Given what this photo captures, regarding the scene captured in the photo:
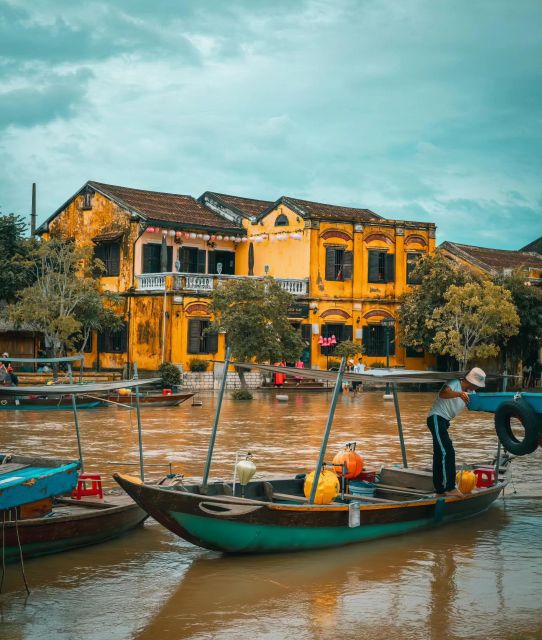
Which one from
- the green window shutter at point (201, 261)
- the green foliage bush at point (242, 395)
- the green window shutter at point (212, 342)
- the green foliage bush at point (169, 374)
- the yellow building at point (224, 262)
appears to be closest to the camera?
the green foliage bush at point (242, 395)

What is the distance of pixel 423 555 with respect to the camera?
37.1ft

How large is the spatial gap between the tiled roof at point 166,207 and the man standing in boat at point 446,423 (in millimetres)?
29881

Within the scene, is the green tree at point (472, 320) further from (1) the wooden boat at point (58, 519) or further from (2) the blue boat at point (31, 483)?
(2) the blue boat at point (31, 483)

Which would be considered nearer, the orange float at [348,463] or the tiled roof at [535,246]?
the orange float at [348,463]

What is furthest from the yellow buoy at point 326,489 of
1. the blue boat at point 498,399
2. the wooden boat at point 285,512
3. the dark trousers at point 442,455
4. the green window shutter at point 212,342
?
the green window shutter at point 212,342

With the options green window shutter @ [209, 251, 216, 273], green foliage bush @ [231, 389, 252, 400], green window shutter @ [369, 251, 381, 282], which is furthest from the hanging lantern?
green window shutter @ [369, 251, 381, 282]

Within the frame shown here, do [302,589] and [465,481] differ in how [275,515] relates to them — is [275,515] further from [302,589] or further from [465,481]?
[465,481]

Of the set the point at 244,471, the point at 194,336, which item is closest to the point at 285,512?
the point at 244,471

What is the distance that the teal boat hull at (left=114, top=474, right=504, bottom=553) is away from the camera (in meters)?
10.2

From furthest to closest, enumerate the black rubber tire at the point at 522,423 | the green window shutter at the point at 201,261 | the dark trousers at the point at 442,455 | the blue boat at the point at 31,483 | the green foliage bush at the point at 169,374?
1. the green window shutter at the point at 201,261
2. the green foliage bush at the point at 169,374
3. the black rubber tire at the point at 522,423
4. the dark trousers at the point at 442,455
5. the blue boat at the point at 31,483

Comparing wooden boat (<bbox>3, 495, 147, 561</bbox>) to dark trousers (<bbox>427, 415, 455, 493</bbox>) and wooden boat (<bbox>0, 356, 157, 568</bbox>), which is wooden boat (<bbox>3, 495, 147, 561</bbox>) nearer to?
wooden boat (<bbox>0, 356, 157, 568</bbox>)

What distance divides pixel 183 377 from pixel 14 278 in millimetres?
8127

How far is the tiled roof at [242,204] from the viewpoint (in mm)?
46000

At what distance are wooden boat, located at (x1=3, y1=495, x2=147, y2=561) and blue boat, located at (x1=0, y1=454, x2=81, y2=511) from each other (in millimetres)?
282
